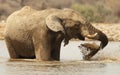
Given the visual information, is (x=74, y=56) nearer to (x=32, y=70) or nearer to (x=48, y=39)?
(x=48, y=39)

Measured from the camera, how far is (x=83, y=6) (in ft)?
164

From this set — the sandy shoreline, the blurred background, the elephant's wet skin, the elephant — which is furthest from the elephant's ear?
the blurred background

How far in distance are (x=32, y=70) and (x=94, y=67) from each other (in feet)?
6.48

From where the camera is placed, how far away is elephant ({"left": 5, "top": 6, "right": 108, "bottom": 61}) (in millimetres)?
19953

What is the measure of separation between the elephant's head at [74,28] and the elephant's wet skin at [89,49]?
0.59 metres

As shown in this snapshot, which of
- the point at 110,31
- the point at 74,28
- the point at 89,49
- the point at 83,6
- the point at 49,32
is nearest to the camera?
the point at 49,32

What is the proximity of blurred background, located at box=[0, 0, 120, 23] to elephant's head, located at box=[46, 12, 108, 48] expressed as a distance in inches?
1017

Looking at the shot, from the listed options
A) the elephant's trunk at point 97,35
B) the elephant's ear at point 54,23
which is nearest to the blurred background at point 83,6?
the elephant's trunk at point 97,35

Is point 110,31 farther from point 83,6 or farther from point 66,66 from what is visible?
point 66,66

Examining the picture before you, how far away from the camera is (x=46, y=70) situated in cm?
1792

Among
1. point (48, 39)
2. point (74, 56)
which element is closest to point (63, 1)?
point (74, 56)

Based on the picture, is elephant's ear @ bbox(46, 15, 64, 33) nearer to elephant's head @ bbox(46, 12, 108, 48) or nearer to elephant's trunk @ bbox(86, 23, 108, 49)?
elephant's head @ bbox(46, 12, 108, 48)

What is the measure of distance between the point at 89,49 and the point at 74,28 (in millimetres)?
1070

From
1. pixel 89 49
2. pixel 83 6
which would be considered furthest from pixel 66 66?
pixel 83 6
